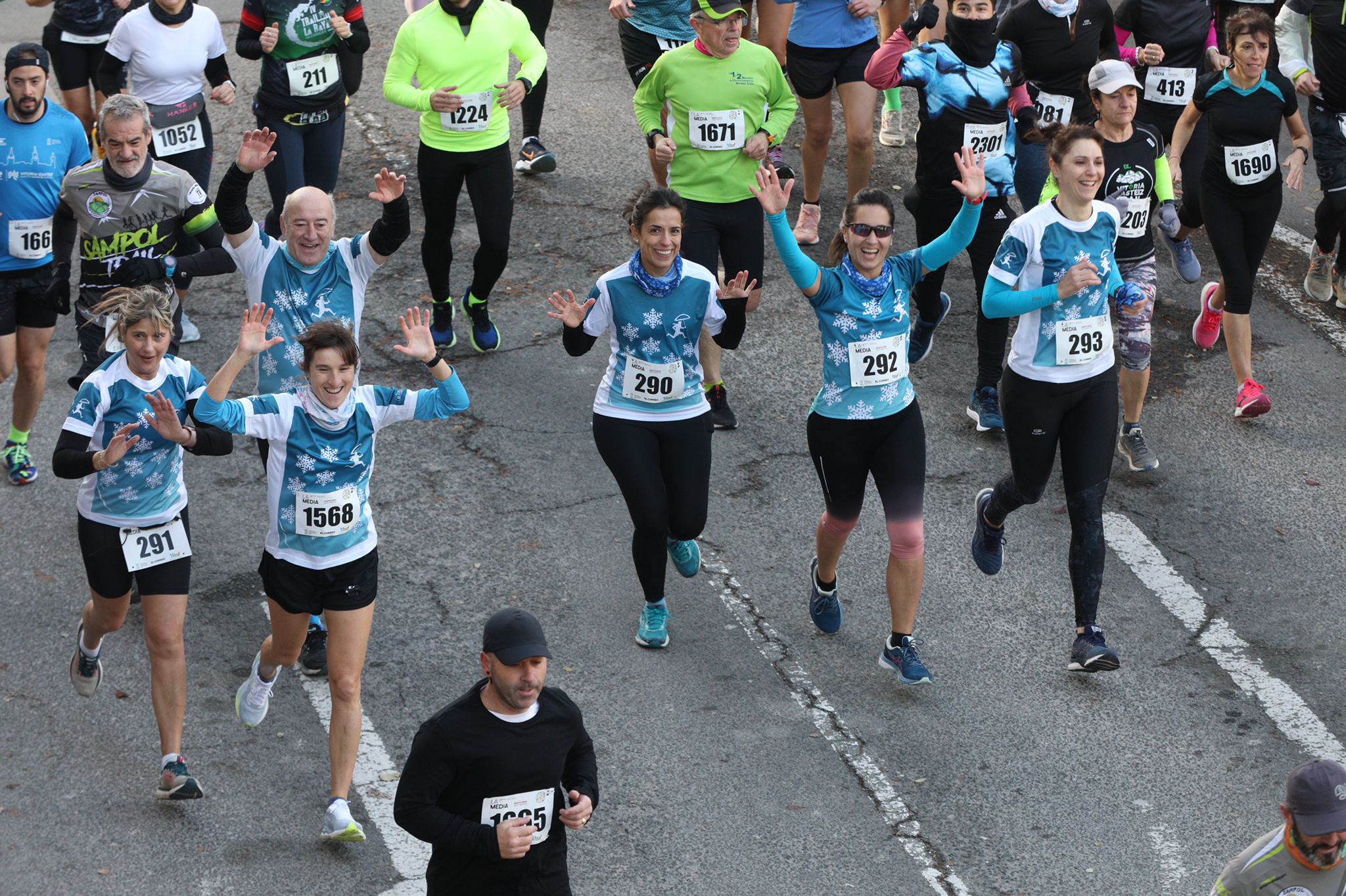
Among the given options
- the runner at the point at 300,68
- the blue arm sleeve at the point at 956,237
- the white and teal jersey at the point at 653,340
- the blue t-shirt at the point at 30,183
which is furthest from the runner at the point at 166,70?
the blue arm sleeve at the point at 956,237

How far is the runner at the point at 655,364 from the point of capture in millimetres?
7066

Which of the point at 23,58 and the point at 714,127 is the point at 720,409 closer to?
the point at 714,127

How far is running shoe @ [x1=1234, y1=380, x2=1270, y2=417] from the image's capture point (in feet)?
30.4

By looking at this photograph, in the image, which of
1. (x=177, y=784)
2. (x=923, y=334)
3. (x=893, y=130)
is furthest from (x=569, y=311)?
(x=893, y=130)

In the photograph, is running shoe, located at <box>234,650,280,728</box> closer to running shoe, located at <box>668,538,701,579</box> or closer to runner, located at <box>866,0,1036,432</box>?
running shoe, located at <box>668,538,701,579</box>

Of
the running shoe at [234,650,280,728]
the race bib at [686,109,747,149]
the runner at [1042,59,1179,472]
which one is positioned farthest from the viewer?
the race bib at [686,109,747,149]

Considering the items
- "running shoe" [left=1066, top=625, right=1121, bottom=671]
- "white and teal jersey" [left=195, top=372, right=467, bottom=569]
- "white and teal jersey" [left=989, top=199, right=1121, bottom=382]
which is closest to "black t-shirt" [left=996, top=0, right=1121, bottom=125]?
"white and teal jersey" [left=989, top=199, right=1121, bottom=382]

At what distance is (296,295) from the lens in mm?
7109

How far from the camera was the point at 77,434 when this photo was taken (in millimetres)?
6191

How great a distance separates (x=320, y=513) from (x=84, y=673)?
4.67ft

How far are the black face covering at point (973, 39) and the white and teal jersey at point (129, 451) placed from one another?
15.2ft

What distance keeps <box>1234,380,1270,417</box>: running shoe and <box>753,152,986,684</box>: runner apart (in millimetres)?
2981

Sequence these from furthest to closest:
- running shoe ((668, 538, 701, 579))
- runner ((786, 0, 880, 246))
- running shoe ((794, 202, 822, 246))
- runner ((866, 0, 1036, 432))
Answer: running shoe ((794, 202, 822, 246))
runner ((786, 0, 880, 246))
runner ((866, 0, 1036, 432))
running shoe ((668, 538, 701, 579))

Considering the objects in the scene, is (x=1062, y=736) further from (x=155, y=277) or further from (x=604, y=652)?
(x=155, y=277)
